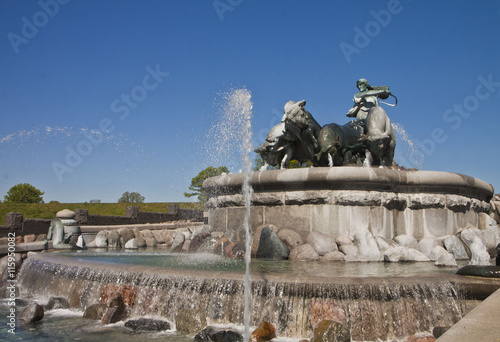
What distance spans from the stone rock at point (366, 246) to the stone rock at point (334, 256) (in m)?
0.36

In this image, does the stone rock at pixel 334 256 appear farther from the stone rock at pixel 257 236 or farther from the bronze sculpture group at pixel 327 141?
the bronze sculpture group at pixel 327 141

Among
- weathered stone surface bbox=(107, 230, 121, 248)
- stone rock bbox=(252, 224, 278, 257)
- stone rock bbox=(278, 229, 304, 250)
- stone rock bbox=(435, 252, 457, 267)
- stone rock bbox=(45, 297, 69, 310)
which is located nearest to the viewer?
stone rock bbox=(45, 297, 69, 310)

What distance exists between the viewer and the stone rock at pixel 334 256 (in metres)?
7.79

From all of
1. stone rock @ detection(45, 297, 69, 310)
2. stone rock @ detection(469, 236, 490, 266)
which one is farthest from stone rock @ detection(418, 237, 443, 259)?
stone rock @ detection(45, 297, 69, 310)

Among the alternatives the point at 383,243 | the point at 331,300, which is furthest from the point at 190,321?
the point at 383,243

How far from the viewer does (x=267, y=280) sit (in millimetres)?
4871

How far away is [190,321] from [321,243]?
3767 millimetres

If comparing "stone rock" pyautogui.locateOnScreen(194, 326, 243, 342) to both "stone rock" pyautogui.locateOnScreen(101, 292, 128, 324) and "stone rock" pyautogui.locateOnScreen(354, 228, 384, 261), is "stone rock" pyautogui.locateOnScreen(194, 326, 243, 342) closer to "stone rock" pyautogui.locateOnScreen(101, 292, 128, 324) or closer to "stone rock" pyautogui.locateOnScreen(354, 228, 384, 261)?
"stone rock" pyautogui.locateOnScreen(101, 292, 128, 324)

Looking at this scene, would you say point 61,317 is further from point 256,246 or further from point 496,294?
point 496,294

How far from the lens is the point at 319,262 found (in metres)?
7.63

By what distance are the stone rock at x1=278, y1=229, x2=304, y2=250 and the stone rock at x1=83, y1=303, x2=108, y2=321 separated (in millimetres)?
3858

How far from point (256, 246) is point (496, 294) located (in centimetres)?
534

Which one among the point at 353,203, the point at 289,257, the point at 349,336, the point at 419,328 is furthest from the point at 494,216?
the point at 349,336

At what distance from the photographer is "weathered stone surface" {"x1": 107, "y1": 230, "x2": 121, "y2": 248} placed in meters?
15.0
